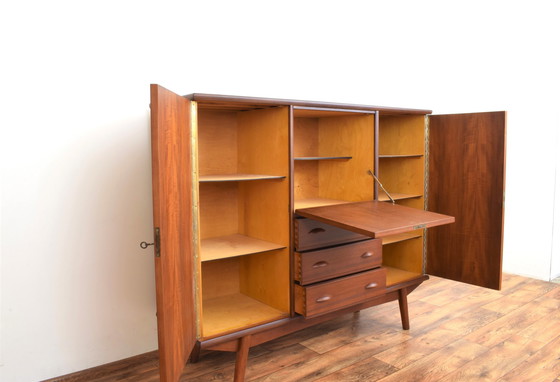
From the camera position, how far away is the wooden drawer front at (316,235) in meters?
2.10

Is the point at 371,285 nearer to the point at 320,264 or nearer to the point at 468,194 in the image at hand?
the point at 320,264

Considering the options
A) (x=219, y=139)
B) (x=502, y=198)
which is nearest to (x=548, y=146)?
(x=502, y=198)

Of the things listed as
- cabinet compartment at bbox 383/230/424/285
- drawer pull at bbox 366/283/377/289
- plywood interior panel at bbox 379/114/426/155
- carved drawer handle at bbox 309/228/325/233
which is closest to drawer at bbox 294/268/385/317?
drawer pull at bbox 366/283/377/289

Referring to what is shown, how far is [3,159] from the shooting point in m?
1.91

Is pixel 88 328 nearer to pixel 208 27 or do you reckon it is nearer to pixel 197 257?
pixel 197 257

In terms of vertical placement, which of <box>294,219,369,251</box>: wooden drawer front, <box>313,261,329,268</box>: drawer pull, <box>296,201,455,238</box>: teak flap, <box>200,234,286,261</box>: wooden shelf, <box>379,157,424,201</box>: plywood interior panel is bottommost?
<box>313,261,329,268</box>: drawer pull

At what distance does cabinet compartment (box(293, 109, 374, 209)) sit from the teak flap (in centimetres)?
26

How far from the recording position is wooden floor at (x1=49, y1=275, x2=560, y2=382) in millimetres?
2129

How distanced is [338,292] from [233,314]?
516 mm

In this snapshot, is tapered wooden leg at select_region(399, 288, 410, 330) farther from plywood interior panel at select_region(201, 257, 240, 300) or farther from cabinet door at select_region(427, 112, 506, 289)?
plywood interior panel at select_region(201, 257, 240, 300)

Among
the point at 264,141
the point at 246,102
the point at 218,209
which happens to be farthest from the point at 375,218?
the point at 218,209

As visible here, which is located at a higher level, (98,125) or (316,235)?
(98,125)

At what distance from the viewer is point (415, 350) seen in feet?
7.80

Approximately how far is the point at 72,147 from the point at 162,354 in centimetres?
111
